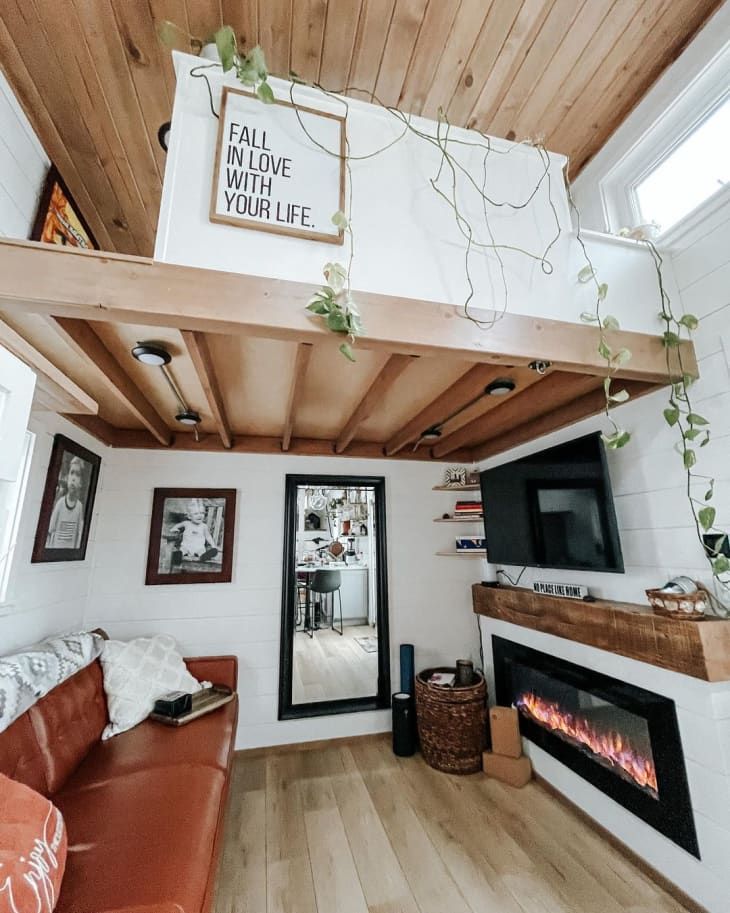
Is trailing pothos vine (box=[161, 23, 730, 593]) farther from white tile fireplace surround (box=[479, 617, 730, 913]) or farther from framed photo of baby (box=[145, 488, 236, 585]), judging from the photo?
framed photo of baby (box=[145, 488, 236, 585])

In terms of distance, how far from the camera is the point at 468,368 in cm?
208

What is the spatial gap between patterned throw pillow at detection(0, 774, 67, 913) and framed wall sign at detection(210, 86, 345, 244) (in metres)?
1.79

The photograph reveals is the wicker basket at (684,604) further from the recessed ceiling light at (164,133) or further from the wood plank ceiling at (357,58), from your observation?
the recessed ceiling light at (164,133)

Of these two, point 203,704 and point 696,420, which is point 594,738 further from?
point 203,704

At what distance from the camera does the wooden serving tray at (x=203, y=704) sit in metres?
2.17

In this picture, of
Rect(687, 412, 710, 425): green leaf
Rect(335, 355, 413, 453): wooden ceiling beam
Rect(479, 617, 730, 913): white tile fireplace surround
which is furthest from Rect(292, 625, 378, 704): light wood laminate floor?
Rect(687, 412, 710, 425): green leaf

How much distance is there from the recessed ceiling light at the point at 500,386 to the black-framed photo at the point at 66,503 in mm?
2420

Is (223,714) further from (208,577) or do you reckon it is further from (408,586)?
(408,586)

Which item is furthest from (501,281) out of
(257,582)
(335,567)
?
(335,567)

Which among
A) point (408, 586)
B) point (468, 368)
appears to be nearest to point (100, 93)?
point (468, 368)

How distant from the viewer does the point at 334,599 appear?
5.78m

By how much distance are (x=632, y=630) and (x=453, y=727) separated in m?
1.39

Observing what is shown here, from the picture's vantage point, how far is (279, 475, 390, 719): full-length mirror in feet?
10.3

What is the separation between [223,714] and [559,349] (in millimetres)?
2598
